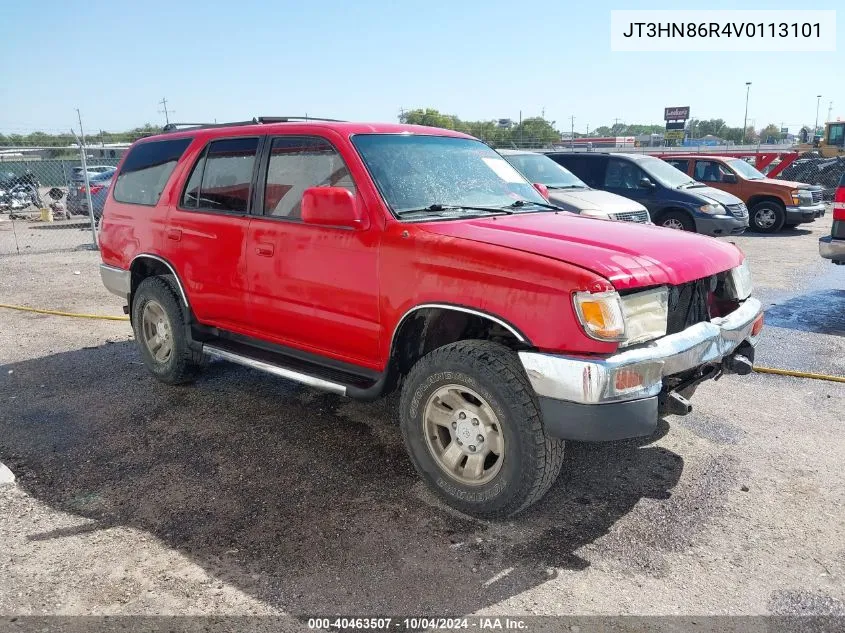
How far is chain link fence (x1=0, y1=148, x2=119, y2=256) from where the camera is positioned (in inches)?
560

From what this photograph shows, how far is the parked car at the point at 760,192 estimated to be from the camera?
1433 centimetres

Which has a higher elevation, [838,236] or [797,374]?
[838,236]

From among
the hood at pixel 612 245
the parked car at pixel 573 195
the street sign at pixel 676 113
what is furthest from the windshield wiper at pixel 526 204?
the street sign at pixel 676 113

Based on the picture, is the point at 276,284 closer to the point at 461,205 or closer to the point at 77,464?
the point at 461,205

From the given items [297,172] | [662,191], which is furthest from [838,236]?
[297,172]

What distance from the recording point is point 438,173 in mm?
4207

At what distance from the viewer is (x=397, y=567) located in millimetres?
3043

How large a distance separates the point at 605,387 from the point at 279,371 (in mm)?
2097

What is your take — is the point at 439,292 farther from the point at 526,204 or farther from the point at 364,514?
the point at 526,204

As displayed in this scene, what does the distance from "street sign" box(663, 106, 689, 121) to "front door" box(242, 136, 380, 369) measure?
254 ft

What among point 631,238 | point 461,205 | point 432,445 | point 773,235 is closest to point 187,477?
point 432,445

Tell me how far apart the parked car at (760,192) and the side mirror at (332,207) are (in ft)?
41.3

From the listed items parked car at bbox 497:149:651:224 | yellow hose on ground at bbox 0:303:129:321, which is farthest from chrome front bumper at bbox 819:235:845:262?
yellow hose on ground at bbox 0:303:129:321

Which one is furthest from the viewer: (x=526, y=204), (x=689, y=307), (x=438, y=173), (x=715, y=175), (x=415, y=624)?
(x=715, y=175)
